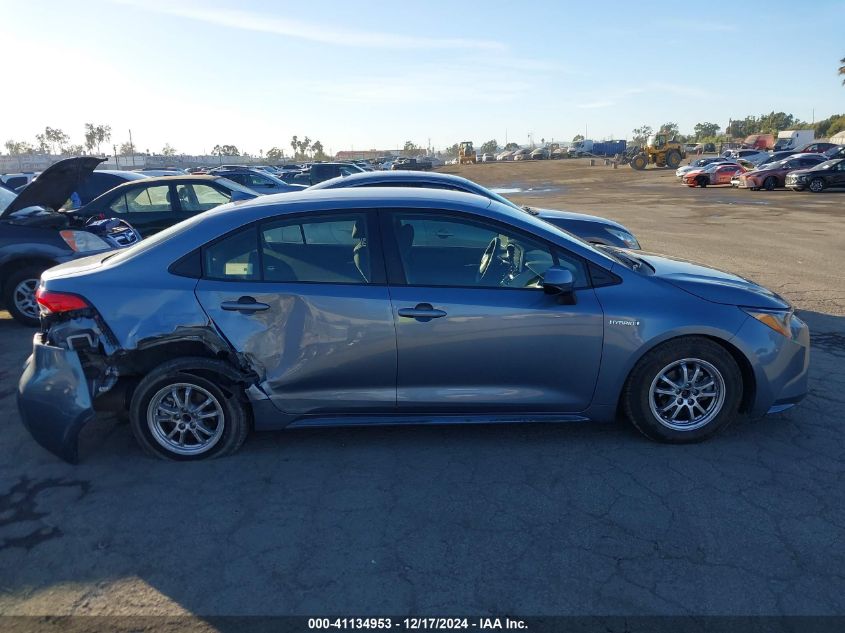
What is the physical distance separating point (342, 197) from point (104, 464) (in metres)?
2.29

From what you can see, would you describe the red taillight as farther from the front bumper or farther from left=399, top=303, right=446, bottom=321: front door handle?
left=399, top=303, right=446, bottom=321: front door handle

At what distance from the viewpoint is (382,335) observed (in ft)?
12.6

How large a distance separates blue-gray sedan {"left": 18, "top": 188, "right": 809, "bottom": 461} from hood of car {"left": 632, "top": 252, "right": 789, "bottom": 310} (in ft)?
0.08

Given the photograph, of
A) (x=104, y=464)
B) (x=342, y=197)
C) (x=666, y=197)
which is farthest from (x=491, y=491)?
(x=666, y=197)

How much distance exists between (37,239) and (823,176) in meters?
28.5

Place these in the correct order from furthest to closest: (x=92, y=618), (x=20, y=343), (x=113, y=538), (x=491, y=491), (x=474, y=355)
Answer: (x=20, y=343)
(x=474, y=355)
(x=491, y=491)
(x=113, y=538)
(x=92, y=618)

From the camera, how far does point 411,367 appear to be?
3904 mm

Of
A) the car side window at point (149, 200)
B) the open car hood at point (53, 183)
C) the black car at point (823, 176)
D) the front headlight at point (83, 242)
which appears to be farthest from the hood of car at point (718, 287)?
the black car at point (823, 176)

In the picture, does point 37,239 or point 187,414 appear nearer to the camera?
point 187,414

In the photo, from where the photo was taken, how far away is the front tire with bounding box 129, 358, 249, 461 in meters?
3.91

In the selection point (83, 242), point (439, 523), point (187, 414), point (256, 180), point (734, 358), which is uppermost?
point (83, 242)

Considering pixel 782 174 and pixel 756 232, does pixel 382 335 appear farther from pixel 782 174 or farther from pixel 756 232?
pixel 782 174

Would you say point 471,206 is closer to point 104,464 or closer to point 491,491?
point 491,491

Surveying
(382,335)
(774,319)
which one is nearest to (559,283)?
(382,335)
